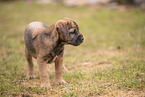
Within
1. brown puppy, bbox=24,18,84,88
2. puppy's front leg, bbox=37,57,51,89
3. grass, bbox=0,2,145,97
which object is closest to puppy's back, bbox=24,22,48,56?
brown puppy, bbox=24,18,84,88

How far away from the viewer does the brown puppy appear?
445 centimetres

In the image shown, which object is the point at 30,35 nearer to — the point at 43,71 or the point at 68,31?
the point at 43,71

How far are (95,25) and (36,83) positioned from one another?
845 cm

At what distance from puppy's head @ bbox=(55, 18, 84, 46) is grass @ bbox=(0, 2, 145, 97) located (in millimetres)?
1196

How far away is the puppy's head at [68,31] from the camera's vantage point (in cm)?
441

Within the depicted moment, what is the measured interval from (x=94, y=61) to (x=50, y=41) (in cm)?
279

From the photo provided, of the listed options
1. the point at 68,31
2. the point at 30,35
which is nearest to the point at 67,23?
the point at 68,31

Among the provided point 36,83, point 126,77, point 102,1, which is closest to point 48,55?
point 36,83

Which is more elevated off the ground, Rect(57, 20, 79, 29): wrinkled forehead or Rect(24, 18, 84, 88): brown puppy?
Rect(57, 20, 79, 29): wrinkled forehead

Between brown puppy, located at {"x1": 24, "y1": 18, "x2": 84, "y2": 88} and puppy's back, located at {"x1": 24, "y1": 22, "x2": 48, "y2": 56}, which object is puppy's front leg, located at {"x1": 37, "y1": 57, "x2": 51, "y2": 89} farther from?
puppy's back, located at {"x1": 24, "y1": 22, "x2": 48, "y2": 56}

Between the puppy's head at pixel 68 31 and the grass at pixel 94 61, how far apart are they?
3.92ft

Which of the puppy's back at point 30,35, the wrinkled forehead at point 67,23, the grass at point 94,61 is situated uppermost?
the wrinkled forehead at point 67,23

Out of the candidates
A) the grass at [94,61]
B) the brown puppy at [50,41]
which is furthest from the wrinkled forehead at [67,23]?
the grass at [94,61]

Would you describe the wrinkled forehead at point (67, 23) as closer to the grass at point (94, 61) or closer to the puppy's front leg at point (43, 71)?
the puppy's front leg at point (43, 71)
